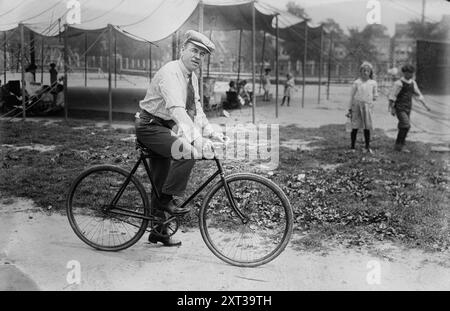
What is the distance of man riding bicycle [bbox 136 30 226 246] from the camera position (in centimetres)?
371

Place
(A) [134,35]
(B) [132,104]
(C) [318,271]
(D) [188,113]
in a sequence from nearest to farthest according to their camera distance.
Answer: (C) [318,271] → (D) [188,113] → (A) [134,35] → (B) [132,104]

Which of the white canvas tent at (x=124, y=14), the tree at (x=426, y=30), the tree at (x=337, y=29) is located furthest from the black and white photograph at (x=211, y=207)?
the tree at (x=337, y=29)

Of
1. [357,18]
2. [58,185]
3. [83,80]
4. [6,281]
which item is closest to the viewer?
[6,281]

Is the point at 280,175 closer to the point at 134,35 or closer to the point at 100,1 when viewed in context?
the point at 134,35

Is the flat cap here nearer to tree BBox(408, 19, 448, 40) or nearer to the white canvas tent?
Result: the white canvas tent

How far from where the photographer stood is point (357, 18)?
66062 millimetres

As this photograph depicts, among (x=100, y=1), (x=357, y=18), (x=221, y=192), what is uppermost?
(x=357, y=18)

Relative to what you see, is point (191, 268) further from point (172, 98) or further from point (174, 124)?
point (172, 98)

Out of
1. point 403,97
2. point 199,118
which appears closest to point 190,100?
point 199,118

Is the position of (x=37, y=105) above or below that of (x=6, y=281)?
above

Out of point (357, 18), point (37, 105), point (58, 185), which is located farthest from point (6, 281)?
point (357, 18)

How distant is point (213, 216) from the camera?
495cm

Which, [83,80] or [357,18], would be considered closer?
[83,80]
